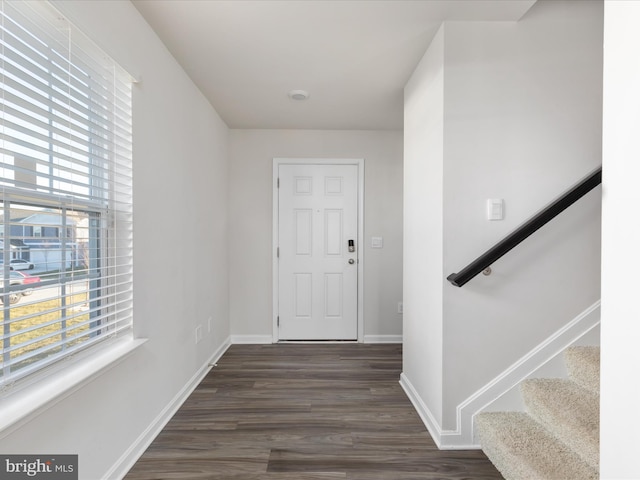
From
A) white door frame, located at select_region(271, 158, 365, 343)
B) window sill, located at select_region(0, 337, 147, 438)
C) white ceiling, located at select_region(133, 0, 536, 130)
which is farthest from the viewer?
white door frame, located at select_region(271, 158, 365, 343)

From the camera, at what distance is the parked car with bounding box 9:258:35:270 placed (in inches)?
44.5

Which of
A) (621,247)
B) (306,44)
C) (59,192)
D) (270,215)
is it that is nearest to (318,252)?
(270,215)

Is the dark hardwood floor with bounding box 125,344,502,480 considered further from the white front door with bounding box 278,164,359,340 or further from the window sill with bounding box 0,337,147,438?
the white front door with bounding box 278,164,359,340

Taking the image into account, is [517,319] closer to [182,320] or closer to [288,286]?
[182,320]

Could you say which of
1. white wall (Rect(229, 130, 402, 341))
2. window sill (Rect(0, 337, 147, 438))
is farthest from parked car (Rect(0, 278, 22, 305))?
white wall (Rect(229, 130, 402, 341))

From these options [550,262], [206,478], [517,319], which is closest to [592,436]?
[517,319]

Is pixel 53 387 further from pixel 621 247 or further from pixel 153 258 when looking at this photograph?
pixel 621 247

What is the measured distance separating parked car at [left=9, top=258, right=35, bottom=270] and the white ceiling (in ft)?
4.54

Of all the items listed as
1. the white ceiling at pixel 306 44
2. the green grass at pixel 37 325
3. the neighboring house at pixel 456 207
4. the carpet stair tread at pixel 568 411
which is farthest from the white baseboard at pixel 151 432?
the white ceiling at pixel 306 44

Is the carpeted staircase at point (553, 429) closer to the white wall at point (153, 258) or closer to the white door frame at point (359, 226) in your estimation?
the white wall at point (153, 258)

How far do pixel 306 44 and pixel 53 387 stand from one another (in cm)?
212

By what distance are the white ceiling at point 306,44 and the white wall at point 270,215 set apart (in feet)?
2.06

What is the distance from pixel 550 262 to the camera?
1.90m

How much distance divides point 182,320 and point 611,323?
2.31 m
